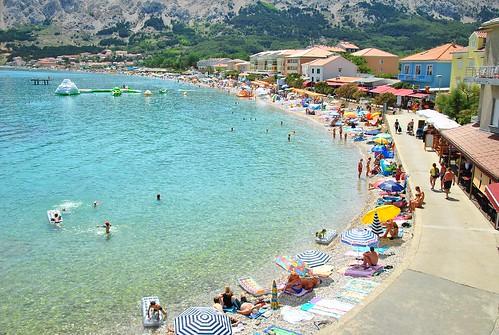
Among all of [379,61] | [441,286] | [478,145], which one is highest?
[379,61]

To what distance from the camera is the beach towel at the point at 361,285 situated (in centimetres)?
1469

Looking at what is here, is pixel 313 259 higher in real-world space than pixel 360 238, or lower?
lower

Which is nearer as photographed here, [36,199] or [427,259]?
[427,259]

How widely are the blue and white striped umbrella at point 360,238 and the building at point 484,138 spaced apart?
197 inches

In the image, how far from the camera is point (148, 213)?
24734 mm

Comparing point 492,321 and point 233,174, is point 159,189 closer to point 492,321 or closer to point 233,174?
point 233,174

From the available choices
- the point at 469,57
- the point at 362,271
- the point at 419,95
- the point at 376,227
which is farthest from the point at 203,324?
the point at 419,95

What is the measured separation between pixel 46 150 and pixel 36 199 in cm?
1658

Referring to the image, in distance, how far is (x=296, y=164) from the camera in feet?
117

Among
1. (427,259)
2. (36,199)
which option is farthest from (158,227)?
(427,259)

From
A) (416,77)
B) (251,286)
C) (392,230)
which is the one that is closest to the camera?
(251,286)

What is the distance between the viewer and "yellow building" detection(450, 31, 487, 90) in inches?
1703

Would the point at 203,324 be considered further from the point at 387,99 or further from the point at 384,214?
the point at 387,99

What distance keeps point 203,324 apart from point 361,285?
532 centimetres
